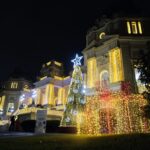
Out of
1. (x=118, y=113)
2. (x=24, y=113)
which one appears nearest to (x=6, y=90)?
(x=24, y=113)

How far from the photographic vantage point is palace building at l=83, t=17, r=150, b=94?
3234cm

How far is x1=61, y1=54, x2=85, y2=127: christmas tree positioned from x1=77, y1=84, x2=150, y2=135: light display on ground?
2.80 feet

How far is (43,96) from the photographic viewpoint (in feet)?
180

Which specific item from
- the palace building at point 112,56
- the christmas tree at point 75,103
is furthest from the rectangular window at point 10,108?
the christmas tree at point 75,103

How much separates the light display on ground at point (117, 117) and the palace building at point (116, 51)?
8.50 meters

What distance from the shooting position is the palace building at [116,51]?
3234cm

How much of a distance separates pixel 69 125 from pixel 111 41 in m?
20.4

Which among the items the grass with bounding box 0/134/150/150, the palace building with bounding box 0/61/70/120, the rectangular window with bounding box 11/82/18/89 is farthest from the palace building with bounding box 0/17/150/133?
the rectangular window with bounding box 11/82/18/89

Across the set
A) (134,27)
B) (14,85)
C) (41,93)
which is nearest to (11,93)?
(14,85)

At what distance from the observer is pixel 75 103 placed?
2223 cm

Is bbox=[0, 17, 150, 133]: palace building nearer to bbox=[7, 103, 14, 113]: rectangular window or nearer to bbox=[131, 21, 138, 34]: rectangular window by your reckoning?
bbox=[131, 21, 138, 34]: rectangular window

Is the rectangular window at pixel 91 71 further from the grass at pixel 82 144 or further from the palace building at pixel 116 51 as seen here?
the grass at pixel 82 144

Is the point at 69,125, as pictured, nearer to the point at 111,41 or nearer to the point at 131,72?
the point at 131,72

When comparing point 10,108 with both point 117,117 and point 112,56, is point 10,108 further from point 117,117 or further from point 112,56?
point 117,117
